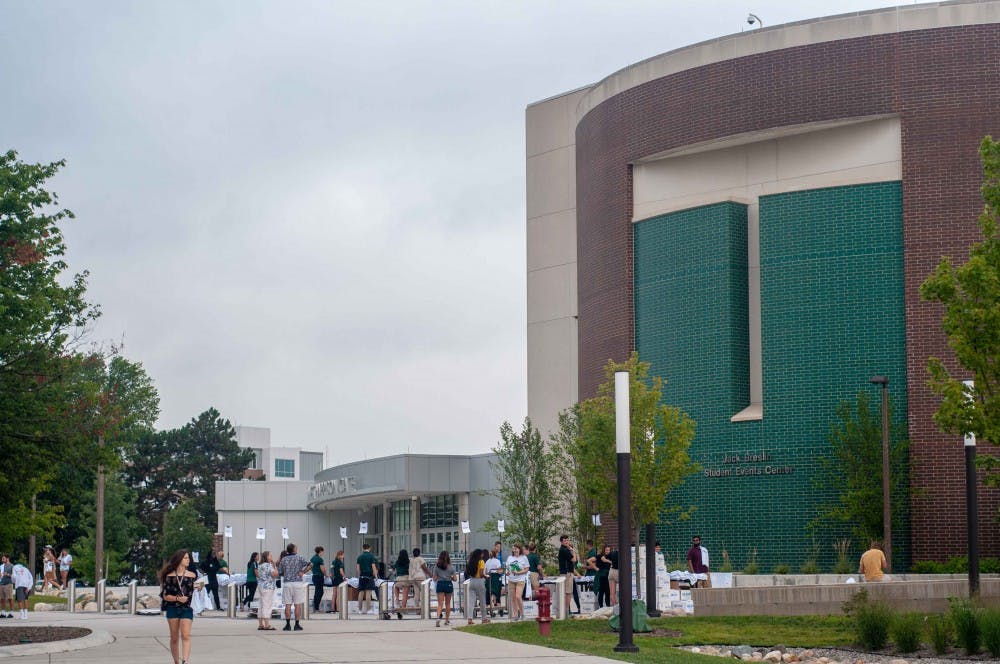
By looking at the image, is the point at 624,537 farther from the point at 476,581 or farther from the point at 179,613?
the point at 476,581

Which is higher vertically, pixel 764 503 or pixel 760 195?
pixel 760 195

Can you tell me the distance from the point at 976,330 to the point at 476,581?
11.9 m

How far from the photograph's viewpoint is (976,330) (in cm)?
2372

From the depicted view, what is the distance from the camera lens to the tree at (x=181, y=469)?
9881cm

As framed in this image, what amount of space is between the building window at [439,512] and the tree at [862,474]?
70.9ft

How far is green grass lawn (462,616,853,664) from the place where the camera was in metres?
22.0

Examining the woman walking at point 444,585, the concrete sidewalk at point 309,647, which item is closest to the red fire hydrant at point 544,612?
the concrete sidewalk at point 309,647

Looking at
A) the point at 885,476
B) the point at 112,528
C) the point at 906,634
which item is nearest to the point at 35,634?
the point at 906,634

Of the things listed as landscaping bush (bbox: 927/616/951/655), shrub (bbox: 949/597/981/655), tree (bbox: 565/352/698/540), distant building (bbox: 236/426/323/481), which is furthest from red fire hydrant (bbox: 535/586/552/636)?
distant building (bbox: 236/426/323/481)

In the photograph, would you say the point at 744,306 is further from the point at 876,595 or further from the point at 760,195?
the point at 876,595

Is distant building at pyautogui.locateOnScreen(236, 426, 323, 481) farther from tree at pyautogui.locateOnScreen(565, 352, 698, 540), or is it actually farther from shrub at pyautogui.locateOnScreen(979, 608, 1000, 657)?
shrub at pyautogui.locateOnScreen(979, 608, 1000, 657)

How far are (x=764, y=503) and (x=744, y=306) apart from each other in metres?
5.99

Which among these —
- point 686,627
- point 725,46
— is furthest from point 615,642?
point 725,46

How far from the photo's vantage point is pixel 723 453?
138 feet
